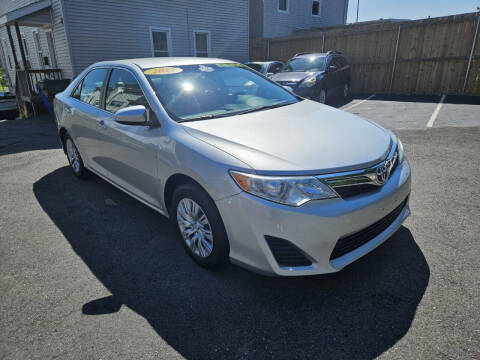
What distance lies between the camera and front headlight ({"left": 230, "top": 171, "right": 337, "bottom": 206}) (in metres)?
2.12

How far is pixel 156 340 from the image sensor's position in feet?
7.03

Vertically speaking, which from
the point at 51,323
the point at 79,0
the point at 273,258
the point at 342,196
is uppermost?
the point at 79,0

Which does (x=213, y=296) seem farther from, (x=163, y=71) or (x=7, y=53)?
(x=7, y=53)

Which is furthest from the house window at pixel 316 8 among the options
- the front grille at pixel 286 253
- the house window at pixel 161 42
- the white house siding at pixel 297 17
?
the front grille at pixel 286 253

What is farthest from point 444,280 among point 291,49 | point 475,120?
point 291,49

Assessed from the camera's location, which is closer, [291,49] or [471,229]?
[471,229]

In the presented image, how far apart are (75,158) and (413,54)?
1300 cm

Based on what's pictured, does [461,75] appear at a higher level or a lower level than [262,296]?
higher

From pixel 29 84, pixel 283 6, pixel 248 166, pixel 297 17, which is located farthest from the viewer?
pixel 297 17

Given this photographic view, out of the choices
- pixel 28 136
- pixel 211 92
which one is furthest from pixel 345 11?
pixel 211 92

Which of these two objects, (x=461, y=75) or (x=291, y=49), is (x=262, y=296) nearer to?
(x=461, y=75)

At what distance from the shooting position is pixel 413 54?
42.3ft

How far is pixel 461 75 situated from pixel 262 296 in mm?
13036

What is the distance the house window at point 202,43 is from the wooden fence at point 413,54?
16.2 feet
